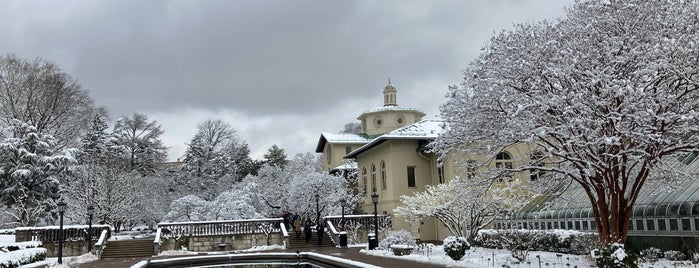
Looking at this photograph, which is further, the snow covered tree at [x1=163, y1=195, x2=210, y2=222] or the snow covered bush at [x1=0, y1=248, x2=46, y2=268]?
the snow covered tree at [x1=163, y1=195, x2=210, y2=222]

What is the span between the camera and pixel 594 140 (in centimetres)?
1304

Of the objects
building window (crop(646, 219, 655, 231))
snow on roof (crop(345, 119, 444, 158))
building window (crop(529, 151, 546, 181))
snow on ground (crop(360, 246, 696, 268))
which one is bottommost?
snow on ground (crop(360, 246, 696, 268))

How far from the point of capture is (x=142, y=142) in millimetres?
53719

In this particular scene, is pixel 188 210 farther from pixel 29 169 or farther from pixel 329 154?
pixel 329 154

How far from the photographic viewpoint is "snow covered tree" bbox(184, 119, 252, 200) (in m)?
51.1

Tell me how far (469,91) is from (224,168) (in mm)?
39615

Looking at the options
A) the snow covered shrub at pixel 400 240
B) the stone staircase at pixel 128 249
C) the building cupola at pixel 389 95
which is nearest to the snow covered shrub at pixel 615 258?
the snow covered shrub at pixel 400 240

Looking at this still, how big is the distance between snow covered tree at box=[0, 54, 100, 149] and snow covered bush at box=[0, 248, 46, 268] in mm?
18990

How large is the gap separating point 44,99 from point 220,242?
1670cm

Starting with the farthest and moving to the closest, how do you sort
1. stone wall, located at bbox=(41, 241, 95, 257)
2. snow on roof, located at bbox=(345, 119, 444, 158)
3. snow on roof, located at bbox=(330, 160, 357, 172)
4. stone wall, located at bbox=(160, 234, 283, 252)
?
1. snow on roof, located at bbox=(330, 160, 357, 172)
2. snow on roof, located at bbox=(345, 119, 444, 158)
3. stone wall, located at bbox=(160, 234, 283, 252)
4. stone wall, located at bbox=(41, 241, 95, 257)

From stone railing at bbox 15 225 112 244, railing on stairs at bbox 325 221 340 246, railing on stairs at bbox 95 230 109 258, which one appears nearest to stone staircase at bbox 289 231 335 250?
railing on stairs at bbox 325 221 340 246

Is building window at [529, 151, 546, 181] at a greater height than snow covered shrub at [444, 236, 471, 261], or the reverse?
building window at [529, 151, 546, 181]

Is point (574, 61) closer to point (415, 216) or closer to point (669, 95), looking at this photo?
point (669, 95)

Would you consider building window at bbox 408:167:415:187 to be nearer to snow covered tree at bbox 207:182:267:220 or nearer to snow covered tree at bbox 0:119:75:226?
snow covered tree at bbox 207:182:267:220
